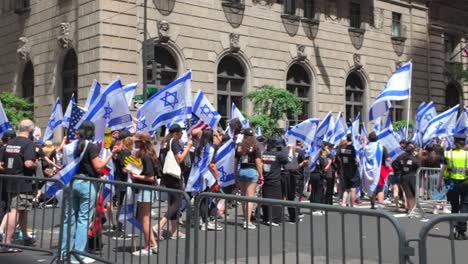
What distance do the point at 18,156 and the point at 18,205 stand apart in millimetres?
904

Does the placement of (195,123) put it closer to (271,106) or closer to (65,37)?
(271,106)

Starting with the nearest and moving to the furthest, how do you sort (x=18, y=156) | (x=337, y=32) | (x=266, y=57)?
(x=18, y=156) → (x=266, y=57) → (x=337, y=32)

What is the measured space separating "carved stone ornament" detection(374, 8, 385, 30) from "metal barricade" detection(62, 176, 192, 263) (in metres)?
27.0

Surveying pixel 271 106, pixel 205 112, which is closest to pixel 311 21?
pixel 271 106

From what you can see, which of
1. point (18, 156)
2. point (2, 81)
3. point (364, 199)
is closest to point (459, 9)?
point (364, 199)

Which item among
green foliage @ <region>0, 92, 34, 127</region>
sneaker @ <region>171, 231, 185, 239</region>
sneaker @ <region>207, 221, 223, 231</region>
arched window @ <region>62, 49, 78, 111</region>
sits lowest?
sneaker @ <region>171, 231, 185, 239</region>

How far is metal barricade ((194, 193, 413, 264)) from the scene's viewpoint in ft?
12.6

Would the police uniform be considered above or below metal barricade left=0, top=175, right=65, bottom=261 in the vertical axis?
above

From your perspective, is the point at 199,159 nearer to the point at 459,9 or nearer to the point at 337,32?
the point at 337,32

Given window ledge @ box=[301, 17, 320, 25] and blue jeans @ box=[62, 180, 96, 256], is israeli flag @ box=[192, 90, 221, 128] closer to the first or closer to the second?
blue jeans @ box=[62, 180, 96, 256]

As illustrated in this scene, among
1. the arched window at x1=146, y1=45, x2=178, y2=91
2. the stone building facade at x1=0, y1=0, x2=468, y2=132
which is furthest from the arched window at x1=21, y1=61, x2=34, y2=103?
the arched window at x1=146, y1=45, x2=178, y2=91

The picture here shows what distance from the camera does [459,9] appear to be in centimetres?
3709

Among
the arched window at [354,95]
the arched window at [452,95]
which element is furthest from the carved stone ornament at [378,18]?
the arched window at [452,95]

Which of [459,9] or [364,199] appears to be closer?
[364,199]
